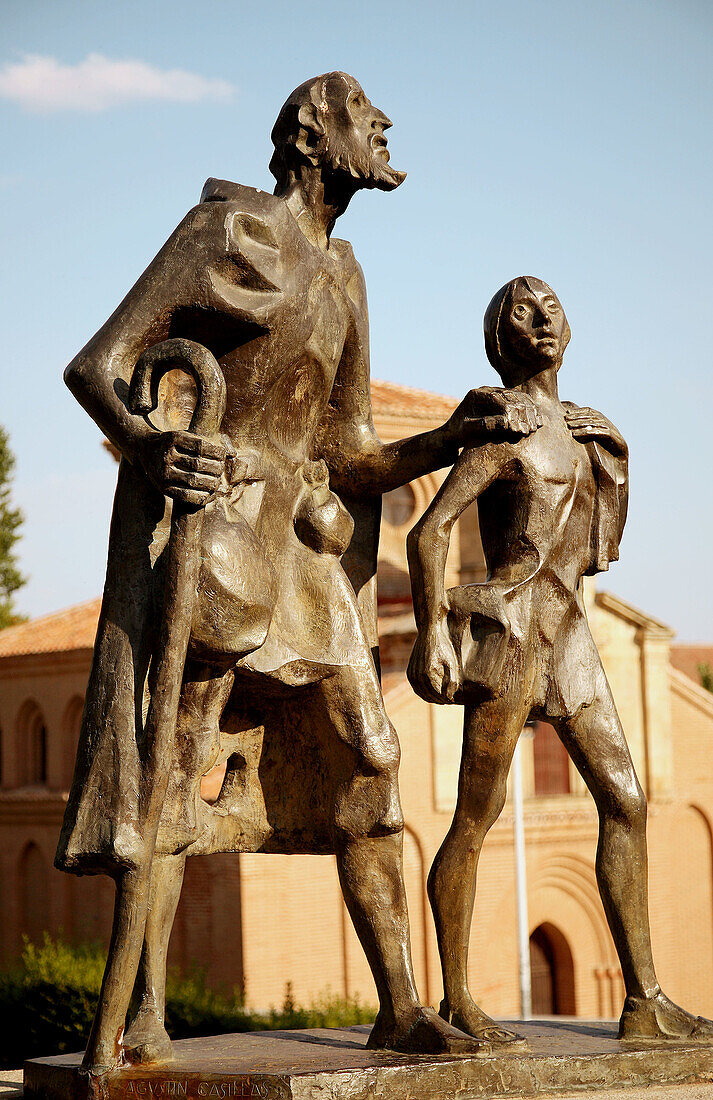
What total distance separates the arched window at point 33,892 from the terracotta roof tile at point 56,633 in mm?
4300

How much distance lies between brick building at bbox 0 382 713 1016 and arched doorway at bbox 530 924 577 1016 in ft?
0.12

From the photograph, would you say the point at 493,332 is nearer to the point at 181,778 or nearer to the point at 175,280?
the point at 175,280

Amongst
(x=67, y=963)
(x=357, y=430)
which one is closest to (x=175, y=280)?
(x=357, y=430)

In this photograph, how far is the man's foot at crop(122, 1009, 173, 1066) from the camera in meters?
4.08

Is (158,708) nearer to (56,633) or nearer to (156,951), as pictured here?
(156,951)

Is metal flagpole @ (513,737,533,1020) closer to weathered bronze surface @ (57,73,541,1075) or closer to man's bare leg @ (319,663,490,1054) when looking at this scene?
weathered bronze surface @ (57,73,541,1075)

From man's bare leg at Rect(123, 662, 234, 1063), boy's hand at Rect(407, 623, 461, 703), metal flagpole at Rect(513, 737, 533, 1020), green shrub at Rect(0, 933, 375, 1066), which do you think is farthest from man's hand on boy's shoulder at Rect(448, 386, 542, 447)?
metal flagpole at Rect(513, 737, 533, 1020)

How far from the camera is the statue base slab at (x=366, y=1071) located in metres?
3.82

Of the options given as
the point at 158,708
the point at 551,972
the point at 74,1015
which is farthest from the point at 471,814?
the point at 551,972

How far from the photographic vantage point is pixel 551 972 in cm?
2900

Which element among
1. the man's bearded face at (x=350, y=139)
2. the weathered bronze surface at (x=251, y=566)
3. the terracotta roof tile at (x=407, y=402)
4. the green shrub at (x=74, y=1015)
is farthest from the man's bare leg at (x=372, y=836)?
the terracotta roof tile at (x=407, y=402)

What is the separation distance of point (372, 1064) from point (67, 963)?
678 inches

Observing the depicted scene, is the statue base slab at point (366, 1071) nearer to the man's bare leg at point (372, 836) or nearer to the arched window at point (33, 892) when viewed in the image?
the man's bare leg at point (372, 836)

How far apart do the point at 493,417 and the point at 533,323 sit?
0.47 m
